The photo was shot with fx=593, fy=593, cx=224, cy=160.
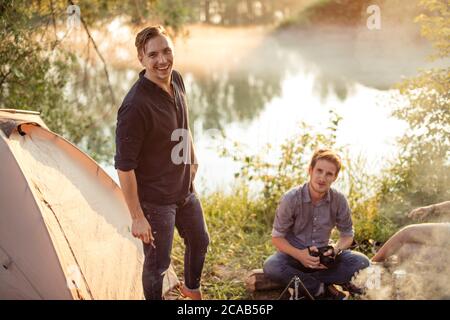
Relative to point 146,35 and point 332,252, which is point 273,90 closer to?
point 332,252

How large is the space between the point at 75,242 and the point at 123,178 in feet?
2.31

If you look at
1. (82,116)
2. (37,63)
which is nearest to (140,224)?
(37,63)

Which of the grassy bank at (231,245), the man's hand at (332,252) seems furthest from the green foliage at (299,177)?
the man's hand at (332,252)

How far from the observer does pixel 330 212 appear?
Result: 3469 mm

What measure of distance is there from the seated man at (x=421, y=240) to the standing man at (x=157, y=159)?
118 cm

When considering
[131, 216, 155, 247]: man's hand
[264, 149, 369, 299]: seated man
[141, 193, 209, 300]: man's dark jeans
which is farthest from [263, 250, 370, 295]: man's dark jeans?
[131, 216, 155, 247]: man's hand

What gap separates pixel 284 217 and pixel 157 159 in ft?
3.05

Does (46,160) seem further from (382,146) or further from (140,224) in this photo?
(382,146)

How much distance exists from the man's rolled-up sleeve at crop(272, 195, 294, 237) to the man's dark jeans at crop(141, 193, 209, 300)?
48 centimetres

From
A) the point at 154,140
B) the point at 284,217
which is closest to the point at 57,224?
the point at 154,140

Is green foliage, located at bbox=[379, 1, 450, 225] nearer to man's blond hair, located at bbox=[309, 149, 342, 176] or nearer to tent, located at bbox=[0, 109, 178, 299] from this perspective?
man's blond hair, located at bbox=[309, 149, 342, 176]

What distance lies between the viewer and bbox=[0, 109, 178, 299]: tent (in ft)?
9.98

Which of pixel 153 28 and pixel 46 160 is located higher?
pixel 153 28

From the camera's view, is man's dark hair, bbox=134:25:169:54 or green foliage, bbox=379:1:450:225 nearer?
man's dark hair, bbox=134:25:169:54
